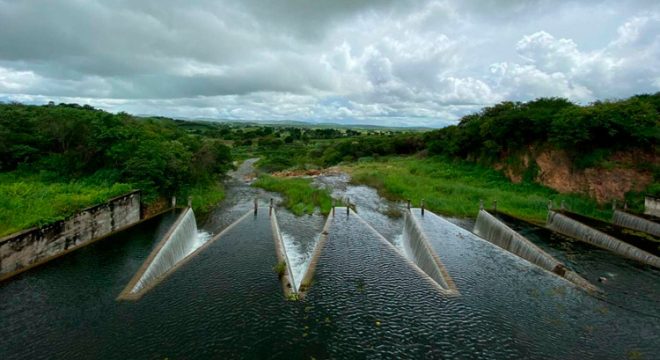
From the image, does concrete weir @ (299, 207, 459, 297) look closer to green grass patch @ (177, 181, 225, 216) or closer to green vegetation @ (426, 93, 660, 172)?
green grass patch @ (177, 181, 225, 216)

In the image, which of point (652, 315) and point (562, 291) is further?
point (562, 291)

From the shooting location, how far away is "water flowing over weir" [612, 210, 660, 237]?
2010 centimetres

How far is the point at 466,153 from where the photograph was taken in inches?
1961

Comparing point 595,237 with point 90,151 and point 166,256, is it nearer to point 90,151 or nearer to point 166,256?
point 166,256

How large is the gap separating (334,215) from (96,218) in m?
15.0

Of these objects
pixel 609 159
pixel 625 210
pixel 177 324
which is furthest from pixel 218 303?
pixel 609 159

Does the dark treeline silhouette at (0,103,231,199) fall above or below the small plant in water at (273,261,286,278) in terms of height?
above

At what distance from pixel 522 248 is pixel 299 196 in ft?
66.7

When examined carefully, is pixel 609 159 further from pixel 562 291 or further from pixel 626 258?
pixel 562 291

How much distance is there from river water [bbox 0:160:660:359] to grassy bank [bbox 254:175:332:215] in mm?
11701

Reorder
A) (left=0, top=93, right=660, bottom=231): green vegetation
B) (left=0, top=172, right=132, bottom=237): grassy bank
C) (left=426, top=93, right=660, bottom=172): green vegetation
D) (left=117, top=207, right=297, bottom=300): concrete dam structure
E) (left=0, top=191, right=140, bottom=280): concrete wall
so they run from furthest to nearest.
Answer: (left=426, top=93, right=660, bottom=172): green vegetation
(left=0, top=93, right=660, bottom=231): green vegetation
(left=0, top=172, right=132, bottom=237): grassy bank
(left=0, top=191, right=140, bottom=280): concrete wall
(left=117, top=207, right=297, bottom=300): concrete dam structure

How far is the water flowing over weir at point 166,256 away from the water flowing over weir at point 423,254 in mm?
11028

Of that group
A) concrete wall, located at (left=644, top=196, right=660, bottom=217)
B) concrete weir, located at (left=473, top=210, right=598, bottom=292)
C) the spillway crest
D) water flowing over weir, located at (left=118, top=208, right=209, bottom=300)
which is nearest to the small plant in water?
water flowing over weir, located at (left=118, top=208, right=209, bottom=300)

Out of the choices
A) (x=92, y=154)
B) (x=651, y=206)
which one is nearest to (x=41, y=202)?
(x=92, y=154)
